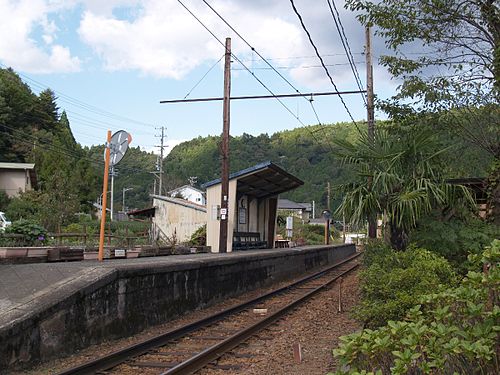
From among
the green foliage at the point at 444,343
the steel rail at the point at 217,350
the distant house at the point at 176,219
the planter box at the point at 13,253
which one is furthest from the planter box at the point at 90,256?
the distant house at the point at 176,219

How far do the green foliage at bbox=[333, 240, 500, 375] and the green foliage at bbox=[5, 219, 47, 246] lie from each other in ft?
37.1

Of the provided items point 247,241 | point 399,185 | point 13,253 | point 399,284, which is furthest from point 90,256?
point 247,241

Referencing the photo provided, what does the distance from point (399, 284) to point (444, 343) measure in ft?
14.1

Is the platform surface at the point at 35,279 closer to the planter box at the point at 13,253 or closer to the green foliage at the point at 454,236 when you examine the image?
the planter box at the point at 13,253

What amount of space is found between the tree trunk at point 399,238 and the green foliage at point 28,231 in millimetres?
8576

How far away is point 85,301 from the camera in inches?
291

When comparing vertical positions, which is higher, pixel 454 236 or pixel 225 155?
pixel 225 155

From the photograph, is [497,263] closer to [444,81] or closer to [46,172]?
[444,81]

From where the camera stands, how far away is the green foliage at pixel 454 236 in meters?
9.81

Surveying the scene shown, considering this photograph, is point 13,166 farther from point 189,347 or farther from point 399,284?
point 399,284

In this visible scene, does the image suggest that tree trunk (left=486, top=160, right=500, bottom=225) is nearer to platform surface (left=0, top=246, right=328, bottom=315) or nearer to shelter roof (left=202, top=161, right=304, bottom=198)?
platform surface (left=0, top=246, right=328, bottom=315)

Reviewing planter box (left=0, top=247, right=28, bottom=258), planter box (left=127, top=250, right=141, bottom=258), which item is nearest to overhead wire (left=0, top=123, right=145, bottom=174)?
planter box (left=127, top=250, right=141, bottom=258)

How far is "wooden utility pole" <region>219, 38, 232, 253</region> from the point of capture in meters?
19.5

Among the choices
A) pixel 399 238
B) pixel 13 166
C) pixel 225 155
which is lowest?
pixel 399 238
